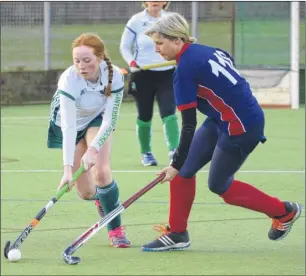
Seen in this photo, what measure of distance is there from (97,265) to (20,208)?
2264 mm

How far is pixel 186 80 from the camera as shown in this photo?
6832 mm

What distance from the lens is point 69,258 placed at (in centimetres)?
682

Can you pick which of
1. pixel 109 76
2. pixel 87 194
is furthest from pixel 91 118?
pixel 87 194

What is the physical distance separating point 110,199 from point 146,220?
1.01m

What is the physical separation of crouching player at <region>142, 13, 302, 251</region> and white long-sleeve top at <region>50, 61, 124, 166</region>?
0.53 metres

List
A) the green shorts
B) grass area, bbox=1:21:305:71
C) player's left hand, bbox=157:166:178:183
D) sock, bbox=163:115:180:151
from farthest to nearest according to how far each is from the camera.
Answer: grass area, bbox=1:21:305:71
sock, bbox=163:115:180:151
the green shorts
player's left hand, bbox=157:166:178:183

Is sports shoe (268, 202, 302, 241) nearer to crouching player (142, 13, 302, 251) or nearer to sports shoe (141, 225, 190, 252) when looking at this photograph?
crouching player (142, 13, 302, 251)

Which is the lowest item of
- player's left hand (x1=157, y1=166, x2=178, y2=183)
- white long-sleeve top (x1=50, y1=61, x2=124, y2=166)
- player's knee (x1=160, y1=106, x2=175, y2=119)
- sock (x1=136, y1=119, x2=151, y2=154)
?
sock (x1=136, y1=119, x2=151, y2=154)

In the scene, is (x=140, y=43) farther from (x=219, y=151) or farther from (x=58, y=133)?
(x=219, y=151)

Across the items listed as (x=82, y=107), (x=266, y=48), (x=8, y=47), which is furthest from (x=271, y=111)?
(x=82, y=107)

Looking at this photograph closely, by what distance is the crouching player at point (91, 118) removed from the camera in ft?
23.7

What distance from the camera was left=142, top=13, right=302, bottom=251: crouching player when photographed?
689cm

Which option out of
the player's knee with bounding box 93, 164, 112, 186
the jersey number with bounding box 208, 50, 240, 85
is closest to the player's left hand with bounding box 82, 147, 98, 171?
the player's knee with bounding box 93, 164, 112, 186

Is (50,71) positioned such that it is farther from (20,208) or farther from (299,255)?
(299,255)
